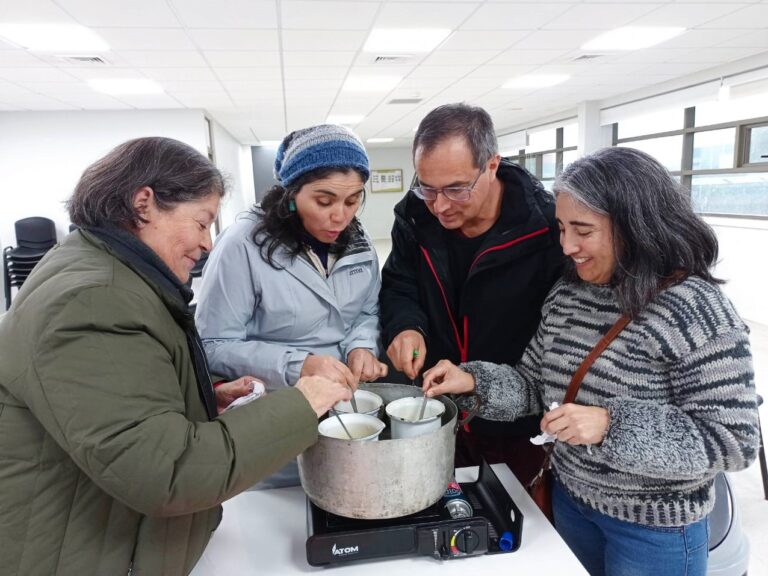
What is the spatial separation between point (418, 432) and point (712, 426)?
1.66 feet

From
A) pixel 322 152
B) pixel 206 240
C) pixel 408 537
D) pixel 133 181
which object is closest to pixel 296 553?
pixel 408 537

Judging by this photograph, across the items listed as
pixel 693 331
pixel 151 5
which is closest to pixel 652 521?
pixel 693 331

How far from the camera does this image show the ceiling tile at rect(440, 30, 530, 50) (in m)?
4.06

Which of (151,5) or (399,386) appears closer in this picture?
(399,386)

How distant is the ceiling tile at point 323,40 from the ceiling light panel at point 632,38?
1951 millimetres

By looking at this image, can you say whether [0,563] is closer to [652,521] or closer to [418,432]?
[418,432]

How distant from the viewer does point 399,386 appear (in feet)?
3.81

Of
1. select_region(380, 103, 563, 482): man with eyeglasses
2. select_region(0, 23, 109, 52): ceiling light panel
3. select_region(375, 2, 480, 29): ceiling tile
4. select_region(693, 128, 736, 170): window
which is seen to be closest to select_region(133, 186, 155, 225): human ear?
select_region(380, 103, 563, 482): man with eyeglasses

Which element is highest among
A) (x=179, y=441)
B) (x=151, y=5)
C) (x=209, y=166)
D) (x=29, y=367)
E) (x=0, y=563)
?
(x=151, y=5)

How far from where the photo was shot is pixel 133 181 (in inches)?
33.7

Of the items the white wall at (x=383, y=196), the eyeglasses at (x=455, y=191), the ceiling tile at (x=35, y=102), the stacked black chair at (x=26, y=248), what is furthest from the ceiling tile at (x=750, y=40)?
the white wall at (x=383, y=196)

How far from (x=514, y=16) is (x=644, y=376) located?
3368 mm

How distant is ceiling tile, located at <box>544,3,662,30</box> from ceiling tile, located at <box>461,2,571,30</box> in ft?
0.29

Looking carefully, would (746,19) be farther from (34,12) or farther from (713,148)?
(34,12)
